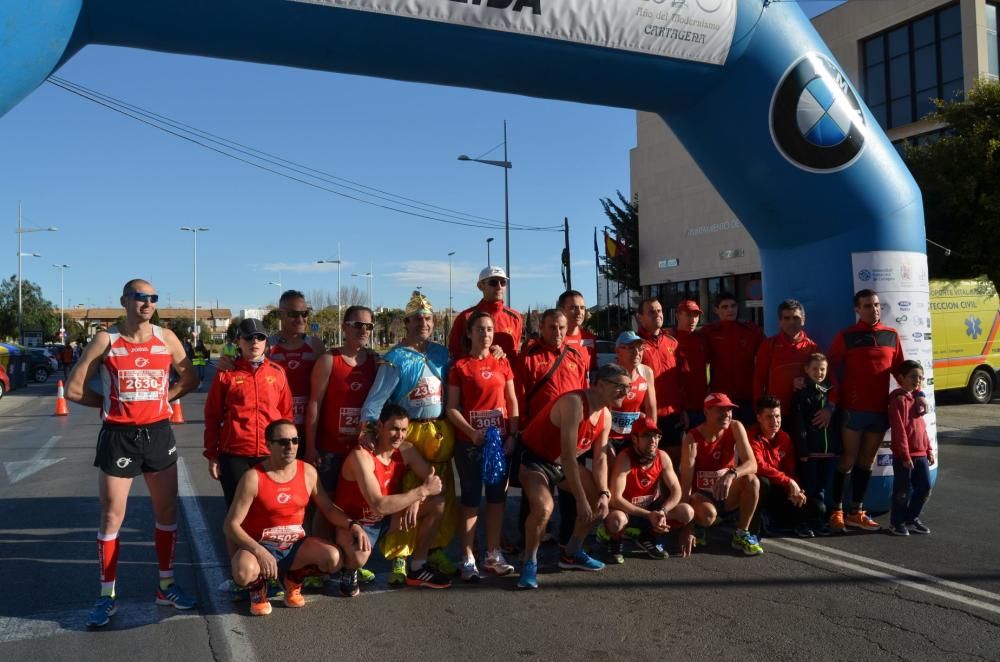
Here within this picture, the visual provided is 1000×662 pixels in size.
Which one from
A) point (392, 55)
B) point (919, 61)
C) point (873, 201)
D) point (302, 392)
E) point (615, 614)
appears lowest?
point (615, 614)

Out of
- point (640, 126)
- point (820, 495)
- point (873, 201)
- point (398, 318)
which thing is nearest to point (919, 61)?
point (640, 126)

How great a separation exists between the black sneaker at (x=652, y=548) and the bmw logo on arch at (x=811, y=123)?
324cm

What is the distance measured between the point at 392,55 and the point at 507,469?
9.83 ft

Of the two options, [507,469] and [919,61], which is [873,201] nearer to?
[507,469]

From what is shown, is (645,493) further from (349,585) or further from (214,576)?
(214,576)

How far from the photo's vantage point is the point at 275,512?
13.8 feet

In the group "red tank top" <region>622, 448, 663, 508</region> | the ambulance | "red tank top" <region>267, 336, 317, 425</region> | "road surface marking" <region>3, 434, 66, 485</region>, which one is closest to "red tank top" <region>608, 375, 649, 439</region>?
"red tank top" <region>622, 448, 663, 508</region>

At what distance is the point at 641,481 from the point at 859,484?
6.83ft

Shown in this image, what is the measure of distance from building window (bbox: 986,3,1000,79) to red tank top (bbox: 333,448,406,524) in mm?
23716

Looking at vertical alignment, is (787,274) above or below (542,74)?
below

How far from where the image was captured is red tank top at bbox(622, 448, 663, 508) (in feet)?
16.7

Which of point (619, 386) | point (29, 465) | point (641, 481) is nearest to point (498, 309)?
point (619, 386)

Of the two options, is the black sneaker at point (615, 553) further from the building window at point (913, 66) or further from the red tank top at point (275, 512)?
the building window at point (913, 66)

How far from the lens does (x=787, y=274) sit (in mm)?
6543
